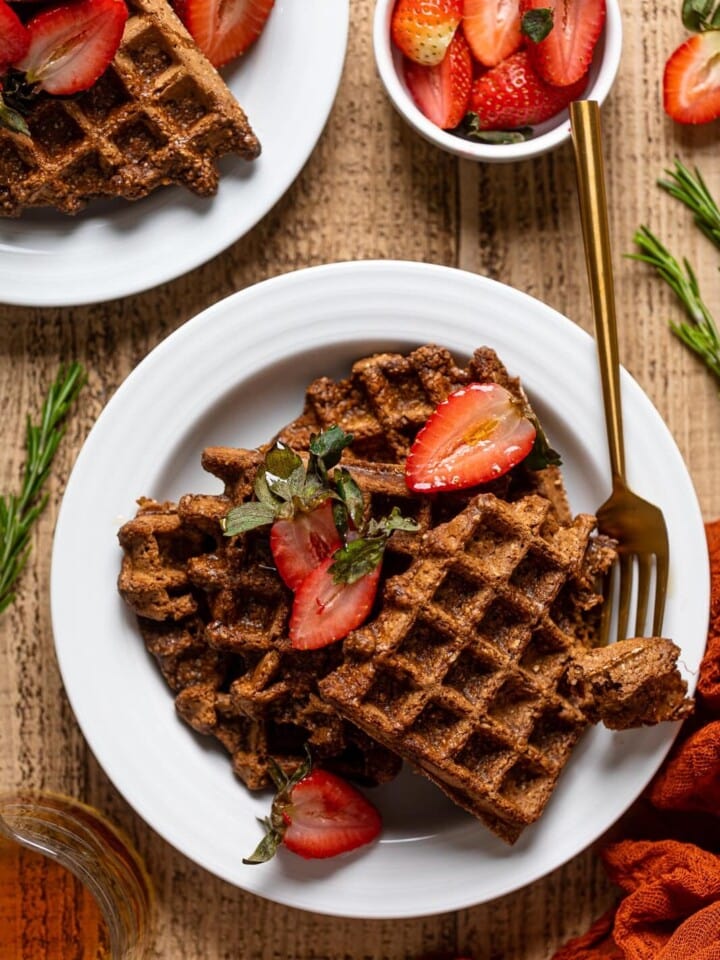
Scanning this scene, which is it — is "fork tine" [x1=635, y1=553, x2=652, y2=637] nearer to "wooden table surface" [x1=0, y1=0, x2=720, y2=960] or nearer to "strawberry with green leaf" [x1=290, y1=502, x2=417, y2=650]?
"wooden table surface" [x1=0, y1=0, x2=720, y2=960]

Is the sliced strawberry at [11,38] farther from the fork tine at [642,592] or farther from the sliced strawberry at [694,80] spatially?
the fork tine at [642,592]

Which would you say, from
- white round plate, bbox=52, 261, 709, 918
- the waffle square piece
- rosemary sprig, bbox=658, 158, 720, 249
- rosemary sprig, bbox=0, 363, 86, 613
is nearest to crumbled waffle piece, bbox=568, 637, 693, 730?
the waffle square piece

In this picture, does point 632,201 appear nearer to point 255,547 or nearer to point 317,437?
point 317,437

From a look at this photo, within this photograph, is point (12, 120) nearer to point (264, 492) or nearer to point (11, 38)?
point (11, 38)

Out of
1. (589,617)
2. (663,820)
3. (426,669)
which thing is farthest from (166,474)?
(663,820)

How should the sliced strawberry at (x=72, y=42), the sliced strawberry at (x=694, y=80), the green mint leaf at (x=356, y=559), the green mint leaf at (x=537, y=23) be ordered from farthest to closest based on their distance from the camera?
the sliced strawberry at (x=694, y=80)
the green mint leaf at (x=537, y=23)
the sliced strawberry at (x=72, y=42)
the green mint leaf at (x=356, y=559)

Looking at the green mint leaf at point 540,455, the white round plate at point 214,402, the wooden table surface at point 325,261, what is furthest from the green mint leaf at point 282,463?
the wooden table surface at point 325,261
